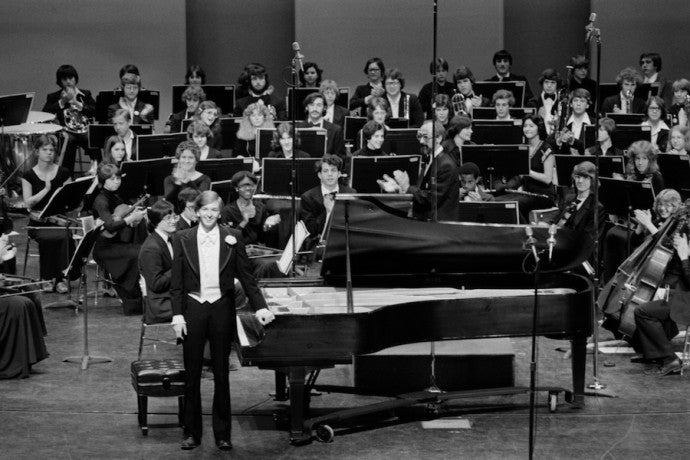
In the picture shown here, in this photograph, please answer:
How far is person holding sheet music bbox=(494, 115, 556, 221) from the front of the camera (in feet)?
39.8

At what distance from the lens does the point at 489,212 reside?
10484 mm

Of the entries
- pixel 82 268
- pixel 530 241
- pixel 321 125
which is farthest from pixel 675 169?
pixel 82 268

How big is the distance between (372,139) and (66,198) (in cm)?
292

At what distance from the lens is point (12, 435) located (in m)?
7.69

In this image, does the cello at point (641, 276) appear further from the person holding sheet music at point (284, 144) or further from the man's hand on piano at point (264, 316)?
the person holding sheet music at point (284, 144)

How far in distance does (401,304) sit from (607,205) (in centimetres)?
367

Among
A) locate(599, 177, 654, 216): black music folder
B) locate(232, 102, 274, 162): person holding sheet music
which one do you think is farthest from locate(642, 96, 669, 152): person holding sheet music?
locate(232, 102, 274, 162): person holding sheet music

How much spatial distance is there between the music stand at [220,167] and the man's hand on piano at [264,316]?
14.2ft

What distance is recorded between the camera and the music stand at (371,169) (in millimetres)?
10969

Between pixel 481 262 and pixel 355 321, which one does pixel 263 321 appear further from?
pixel 481 262

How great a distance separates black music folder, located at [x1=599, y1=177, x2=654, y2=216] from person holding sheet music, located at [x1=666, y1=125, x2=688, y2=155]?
176cm

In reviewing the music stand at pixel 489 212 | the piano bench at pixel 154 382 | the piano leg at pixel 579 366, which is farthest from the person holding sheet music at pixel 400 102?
the piano bench at pixel 154 382

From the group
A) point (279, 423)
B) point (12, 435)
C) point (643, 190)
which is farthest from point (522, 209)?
point (12, 435)

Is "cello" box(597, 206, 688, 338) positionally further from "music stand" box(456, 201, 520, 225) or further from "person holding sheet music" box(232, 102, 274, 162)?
"person holding sheet music" box(232, 102, 274, 162)
